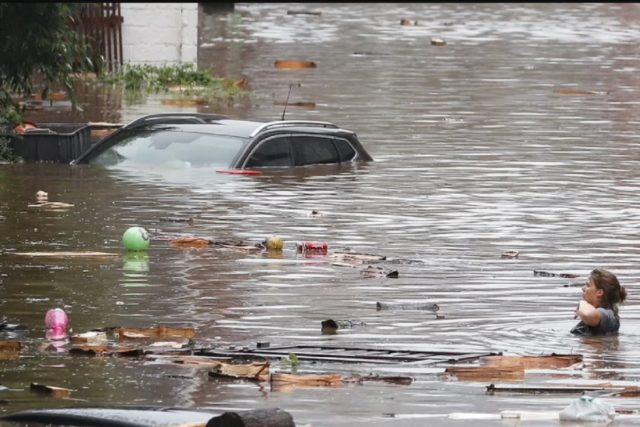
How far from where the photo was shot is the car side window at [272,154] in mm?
23438

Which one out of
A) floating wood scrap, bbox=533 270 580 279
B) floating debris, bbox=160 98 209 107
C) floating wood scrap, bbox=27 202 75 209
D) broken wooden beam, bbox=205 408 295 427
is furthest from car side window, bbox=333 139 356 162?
broken wooden beam, bbox=205 408 295 427

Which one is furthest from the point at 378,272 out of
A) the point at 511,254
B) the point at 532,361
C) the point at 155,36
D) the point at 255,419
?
the point at 155,36

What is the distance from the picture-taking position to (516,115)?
104ft

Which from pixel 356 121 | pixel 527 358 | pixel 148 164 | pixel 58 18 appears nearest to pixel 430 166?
pixel 148 164

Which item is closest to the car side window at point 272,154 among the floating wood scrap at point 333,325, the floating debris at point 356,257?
the floating debris at point 356,257

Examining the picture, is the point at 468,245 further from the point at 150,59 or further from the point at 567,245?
the point at 150,59

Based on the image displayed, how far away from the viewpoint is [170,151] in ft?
76.0

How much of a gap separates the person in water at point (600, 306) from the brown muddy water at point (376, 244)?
126mm

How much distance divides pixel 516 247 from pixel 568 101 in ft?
55.9

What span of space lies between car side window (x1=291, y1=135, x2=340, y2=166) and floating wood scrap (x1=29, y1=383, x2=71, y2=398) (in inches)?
530

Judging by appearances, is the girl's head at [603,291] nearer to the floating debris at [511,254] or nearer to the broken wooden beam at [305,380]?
the broken wooden beam at [305,380]

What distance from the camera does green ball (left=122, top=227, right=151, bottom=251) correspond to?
55.4ft

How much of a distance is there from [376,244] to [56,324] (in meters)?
5.52

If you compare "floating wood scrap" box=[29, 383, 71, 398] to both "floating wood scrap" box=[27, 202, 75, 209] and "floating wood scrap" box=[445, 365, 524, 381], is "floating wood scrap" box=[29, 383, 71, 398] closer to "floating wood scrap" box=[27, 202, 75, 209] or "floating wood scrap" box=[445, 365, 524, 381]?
"floating wood scrap" box=[445, 365, 524, 381]
